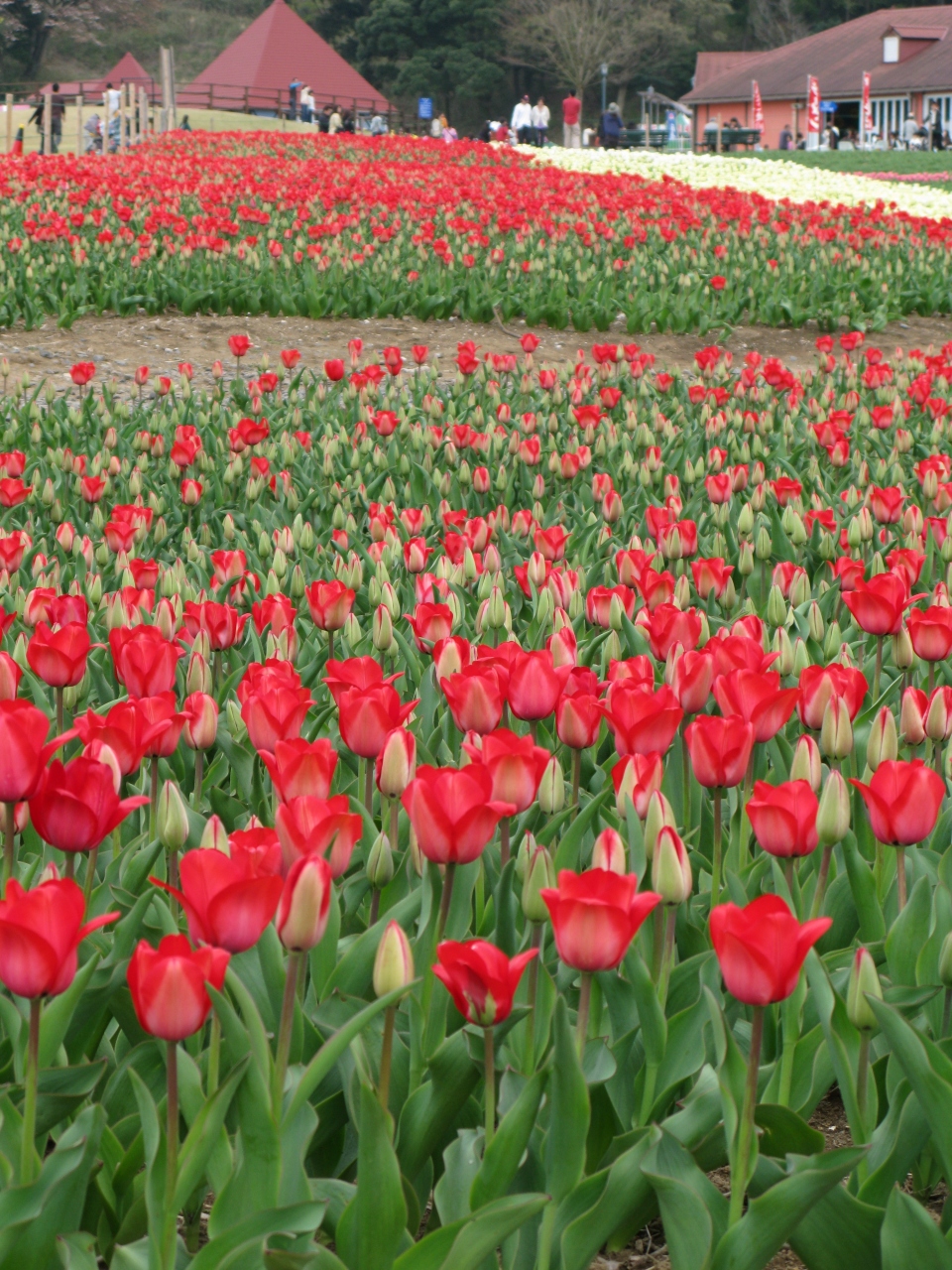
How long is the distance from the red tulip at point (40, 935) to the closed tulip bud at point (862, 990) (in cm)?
84

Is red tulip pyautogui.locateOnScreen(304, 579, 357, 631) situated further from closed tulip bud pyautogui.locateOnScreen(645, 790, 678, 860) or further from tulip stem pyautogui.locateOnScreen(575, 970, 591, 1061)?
tulip stem pyautogui.locateOnScreen(575, 970, 591, 1061)

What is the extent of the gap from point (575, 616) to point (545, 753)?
1.48 m

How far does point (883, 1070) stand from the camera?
73.8 inches

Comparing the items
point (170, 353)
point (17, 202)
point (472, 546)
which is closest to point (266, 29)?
point (17, 202)

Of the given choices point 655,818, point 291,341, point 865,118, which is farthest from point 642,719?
point 865,118

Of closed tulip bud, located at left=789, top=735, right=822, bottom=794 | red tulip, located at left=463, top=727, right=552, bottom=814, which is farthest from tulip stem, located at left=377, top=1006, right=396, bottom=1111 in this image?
closed tulip bud, located at left=789, top=735, right=822, bottom=794

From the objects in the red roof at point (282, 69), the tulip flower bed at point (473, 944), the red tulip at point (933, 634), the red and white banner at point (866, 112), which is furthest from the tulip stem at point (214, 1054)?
the red roof at point (282, 69)

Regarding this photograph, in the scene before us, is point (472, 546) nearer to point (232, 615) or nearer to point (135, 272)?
point (232, 615)

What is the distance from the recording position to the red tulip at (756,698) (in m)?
2.06

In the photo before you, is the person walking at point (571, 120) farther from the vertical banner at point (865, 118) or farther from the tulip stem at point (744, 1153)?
the tulip stem at point (744, 1153)

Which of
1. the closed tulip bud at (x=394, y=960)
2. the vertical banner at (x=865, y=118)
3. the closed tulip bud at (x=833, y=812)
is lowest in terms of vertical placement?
the closed tulip bud at (x=394, y=960)

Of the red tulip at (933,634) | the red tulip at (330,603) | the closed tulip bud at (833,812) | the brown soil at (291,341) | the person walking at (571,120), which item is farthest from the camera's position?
the person walking at (571,120)

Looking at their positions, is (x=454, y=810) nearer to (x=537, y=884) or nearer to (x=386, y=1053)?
(x=537, y=884)

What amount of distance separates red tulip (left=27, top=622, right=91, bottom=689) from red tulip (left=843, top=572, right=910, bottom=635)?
4.91ft
